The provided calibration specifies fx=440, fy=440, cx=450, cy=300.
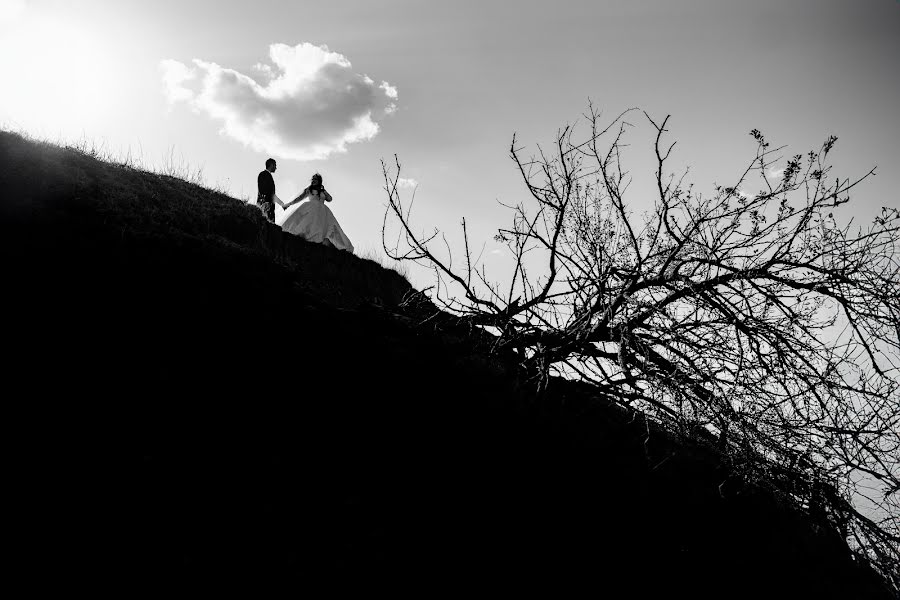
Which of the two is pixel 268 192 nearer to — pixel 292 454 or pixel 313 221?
pixel 313 221

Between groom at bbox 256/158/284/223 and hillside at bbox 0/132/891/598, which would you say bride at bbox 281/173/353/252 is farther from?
hillside at bbox 0/132/891/598

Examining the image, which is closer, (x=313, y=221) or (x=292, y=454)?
(x=292, y=454)

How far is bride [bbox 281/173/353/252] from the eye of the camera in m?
10.1

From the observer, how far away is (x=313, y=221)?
10.1 m

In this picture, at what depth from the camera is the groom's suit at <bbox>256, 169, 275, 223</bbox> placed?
31.2 ft

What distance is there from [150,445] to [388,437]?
1.83 meters

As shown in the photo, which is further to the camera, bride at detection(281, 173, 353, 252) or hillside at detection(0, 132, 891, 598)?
bride at detection(281, 173, 353, 252)

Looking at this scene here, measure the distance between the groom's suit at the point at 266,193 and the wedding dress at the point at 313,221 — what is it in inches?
21.4

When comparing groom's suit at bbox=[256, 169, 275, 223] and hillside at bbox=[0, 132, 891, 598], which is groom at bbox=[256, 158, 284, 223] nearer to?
groom's suit at bbox=[256, 169, 275, 223]

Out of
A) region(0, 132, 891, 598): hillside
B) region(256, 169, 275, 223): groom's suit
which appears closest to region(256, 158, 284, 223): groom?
region(256, 169, 275, 223): groom's suit

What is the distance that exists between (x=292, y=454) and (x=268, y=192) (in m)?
7.63

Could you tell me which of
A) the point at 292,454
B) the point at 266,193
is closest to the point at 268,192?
the point at 266,193

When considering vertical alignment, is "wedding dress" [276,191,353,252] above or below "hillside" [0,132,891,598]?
above

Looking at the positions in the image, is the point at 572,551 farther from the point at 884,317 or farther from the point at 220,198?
the point at 220,198
